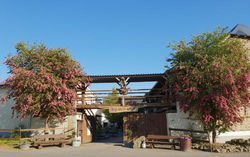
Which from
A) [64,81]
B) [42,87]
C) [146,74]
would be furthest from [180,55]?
[42,87]

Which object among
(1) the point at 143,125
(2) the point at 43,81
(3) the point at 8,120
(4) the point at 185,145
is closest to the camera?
(4) the point at 185,145

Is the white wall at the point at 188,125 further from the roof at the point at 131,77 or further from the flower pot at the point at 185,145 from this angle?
the roof at the point at 131,77

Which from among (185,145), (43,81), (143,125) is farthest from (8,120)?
(185,145)

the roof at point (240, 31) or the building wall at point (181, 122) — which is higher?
the roof at point (240, 31)

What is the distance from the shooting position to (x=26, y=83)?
38.9 feet

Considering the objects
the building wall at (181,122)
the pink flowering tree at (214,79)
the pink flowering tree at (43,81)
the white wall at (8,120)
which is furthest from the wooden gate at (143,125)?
the white wall at (8,120)

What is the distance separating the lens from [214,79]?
10250 millimetres

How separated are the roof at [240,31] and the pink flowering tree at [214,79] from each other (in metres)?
2.63

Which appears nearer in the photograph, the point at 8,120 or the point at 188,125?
the point at 188,125

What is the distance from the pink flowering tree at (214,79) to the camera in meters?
9.98

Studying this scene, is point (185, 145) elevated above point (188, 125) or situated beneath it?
situated beneath

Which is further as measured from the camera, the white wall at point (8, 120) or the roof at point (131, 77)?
the white wall at point (8, 120)

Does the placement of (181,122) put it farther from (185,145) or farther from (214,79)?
(214,79)

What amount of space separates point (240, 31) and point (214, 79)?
6.53m
